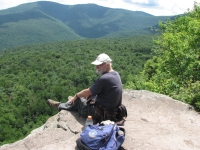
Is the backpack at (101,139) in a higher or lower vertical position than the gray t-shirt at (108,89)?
lower

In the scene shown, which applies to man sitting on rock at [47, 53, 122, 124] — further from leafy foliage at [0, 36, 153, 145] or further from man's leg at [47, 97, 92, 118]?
leafy foliage at [0, 36, 153, 145]

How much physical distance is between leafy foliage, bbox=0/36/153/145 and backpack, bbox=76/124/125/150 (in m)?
33.9

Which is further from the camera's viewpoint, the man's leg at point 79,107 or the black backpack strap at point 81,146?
the man's leg at point 79,107

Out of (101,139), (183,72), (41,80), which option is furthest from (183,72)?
(41,80)

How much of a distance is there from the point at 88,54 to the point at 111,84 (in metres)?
92.3

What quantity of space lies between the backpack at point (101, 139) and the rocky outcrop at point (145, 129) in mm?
354

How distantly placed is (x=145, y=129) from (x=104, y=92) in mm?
1350

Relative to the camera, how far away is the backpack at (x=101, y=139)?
168 inches

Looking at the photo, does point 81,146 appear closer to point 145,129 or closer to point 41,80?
point 145,129

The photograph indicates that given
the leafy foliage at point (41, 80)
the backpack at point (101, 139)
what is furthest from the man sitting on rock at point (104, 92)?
the leafy foliage at point (41, 80)

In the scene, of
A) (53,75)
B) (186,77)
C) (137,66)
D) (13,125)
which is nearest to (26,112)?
(13,125)

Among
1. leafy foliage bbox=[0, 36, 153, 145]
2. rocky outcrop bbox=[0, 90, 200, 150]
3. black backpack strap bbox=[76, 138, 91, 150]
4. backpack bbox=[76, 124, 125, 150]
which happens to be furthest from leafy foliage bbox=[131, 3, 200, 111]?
leafy foliage bbox=[0, 36, 153, 145]

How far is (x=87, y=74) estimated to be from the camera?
73750mm

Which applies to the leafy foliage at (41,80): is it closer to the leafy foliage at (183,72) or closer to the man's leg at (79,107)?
the leafy foliage at (183,72)
